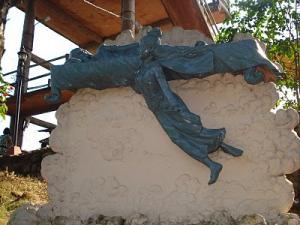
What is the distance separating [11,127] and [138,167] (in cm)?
913

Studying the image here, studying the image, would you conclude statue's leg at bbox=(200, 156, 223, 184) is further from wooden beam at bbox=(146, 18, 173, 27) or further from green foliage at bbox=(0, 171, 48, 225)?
wooden beam at bbox=(146, 18, 173, 27)

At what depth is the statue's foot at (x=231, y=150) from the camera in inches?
144

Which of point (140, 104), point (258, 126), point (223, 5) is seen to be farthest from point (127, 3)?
point (258, 126)

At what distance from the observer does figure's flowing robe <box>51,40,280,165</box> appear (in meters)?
3.74

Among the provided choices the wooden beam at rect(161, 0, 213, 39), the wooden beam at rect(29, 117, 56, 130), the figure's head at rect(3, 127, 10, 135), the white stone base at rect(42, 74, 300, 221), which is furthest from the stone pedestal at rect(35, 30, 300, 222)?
the wooden beam at rect(29, 117, 56, 130)

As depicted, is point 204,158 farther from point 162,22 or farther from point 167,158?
point 162,22

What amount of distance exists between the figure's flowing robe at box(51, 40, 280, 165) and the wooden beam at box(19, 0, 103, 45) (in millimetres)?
9423

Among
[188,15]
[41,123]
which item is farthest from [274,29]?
[41,123]

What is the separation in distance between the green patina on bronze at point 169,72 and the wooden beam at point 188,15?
460 centimetres

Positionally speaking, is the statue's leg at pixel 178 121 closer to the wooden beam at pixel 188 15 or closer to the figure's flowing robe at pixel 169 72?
the figure's flowing robe at pixel 169 72

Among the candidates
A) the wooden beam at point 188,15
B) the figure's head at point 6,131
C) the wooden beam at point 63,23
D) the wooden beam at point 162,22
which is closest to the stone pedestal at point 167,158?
the wooden beam at point 188,15

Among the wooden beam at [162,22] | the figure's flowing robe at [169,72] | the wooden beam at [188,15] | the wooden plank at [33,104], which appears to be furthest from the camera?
the wooden beam at [162,22]

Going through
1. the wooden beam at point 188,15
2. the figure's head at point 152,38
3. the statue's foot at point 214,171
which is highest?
the wooden beam at point 188,15

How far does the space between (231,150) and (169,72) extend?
86 cm
